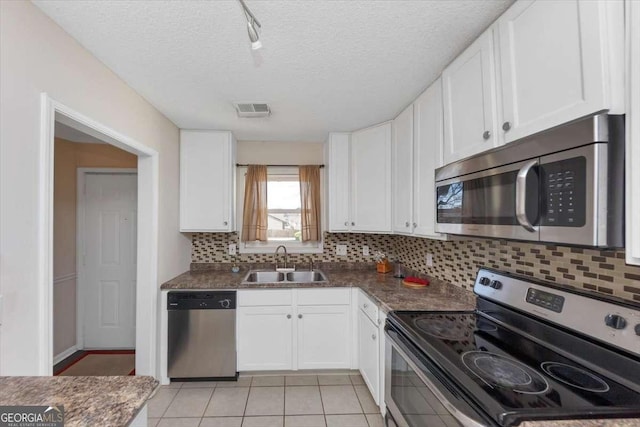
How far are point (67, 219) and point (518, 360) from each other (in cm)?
401

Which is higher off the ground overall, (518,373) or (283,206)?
(283,206)

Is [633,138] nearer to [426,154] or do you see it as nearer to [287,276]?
[426,154]

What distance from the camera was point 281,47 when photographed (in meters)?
1.53

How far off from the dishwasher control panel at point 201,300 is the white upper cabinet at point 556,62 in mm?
2319

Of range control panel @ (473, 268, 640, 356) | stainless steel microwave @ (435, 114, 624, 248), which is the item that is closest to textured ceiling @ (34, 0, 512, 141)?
stainless steel microwave @ (435, 114, 624, 248)

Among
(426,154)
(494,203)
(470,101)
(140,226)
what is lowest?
(140,226)

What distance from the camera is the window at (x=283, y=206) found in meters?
3.33

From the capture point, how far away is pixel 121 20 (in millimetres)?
1344

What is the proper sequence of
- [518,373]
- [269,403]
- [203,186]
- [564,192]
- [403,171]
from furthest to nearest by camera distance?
[203,186] → [403,171] → [269,403] → [518,373] → [564,192]

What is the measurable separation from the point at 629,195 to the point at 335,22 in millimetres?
1278

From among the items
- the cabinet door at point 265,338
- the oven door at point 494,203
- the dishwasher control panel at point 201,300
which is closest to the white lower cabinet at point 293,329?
the cabinet door at point 265,338

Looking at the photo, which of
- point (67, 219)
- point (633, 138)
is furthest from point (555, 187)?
point (67, 219)

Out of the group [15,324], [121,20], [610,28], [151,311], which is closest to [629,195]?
[610,28]

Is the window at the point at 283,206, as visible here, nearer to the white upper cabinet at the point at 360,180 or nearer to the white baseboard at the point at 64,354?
the white upper cabinet at the point at 360,180
